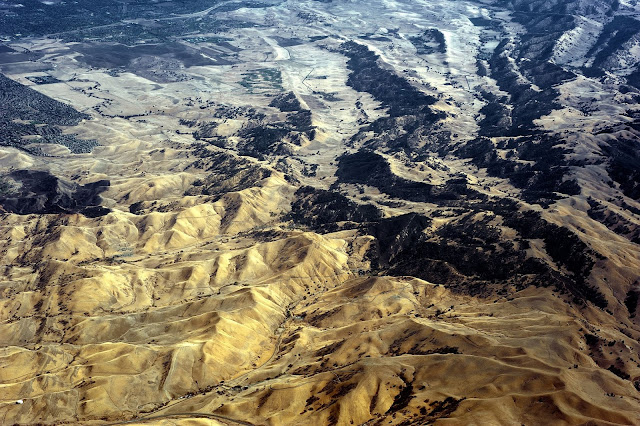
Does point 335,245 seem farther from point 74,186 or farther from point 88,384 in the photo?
point 74,186

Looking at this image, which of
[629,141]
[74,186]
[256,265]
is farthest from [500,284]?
[74,186]

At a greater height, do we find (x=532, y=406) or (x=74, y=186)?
(x=532, y=406)

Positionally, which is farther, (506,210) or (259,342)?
(506,210)

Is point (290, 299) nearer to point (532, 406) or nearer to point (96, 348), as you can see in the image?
point (96, 348)

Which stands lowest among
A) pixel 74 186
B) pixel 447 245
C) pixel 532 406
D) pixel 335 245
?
pixel 74 186

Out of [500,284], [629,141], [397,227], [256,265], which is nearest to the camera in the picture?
[500,284]

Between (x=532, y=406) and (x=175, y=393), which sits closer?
(x=532, y=406)

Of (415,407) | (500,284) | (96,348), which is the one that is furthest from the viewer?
(500,284)

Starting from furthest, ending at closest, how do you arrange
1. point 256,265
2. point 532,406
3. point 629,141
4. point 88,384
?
point 629,141 → point 256,265 → point 88,384 → point 532,406

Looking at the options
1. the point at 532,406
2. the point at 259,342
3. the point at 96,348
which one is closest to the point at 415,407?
the point at 532,406
